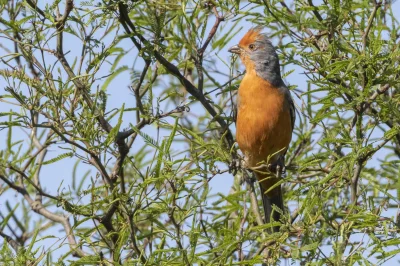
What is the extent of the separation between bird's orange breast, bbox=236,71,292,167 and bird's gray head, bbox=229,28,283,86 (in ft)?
0.83

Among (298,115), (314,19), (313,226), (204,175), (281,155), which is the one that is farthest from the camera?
(298,115)

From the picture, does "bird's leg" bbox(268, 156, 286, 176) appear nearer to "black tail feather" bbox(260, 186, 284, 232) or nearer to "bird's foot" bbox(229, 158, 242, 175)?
"black tail feather" bbox(260, 186, 284, 232)

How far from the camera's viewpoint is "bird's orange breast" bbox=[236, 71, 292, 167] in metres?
6.88

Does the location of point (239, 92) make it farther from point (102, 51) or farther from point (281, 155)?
point (102, 51)

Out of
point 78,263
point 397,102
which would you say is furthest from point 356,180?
point 78,263

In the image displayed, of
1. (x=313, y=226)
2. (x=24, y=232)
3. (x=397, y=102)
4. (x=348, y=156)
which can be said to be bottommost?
(x=313, y=226)

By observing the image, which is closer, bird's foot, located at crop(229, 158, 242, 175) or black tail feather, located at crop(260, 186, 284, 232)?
bird's foot, located at crop(229, 158, 242, 175)

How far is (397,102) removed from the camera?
5.05 metres

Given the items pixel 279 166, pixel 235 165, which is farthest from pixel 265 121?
pixel 235 165

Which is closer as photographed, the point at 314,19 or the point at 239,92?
the point at 314,19

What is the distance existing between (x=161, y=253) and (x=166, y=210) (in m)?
0.28

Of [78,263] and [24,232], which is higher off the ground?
Result: [24,232]

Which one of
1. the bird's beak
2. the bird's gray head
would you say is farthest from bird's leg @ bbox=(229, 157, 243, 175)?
the bird's beak

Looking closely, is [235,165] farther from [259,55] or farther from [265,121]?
[259,55]
